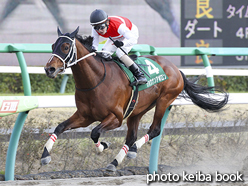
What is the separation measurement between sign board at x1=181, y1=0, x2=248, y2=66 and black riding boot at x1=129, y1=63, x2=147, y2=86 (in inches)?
146

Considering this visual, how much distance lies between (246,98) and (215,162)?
3.76ft

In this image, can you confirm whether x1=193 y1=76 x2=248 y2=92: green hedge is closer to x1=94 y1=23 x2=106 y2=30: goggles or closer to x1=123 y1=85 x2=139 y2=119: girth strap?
x1=123 y1=85 x2=139 y2=119: girth strap


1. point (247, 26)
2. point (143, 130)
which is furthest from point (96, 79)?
point (247, 26)

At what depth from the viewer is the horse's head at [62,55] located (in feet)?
9.77

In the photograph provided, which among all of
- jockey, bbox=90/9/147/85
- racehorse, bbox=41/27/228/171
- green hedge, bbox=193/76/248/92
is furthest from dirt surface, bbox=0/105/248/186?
green hedge, bbox=193/76/248/92

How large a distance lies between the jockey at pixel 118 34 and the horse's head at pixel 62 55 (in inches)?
11.4

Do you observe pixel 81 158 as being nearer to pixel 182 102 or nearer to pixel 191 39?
pixel 182 102

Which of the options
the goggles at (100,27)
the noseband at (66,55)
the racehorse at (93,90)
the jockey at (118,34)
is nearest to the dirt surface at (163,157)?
the racehorse at (93,90)

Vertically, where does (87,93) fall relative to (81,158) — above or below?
above

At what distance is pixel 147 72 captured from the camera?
12.4ft

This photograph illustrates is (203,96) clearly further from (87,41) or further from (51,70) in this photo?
(51,70)

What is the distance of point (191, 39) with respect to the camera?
7.31 m

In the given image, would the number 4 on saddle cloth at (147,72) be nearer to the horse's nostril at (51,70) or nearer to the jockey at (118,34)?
the jockey at (118,34)

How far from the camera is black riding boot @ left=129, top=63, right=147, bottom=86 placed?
357cm
